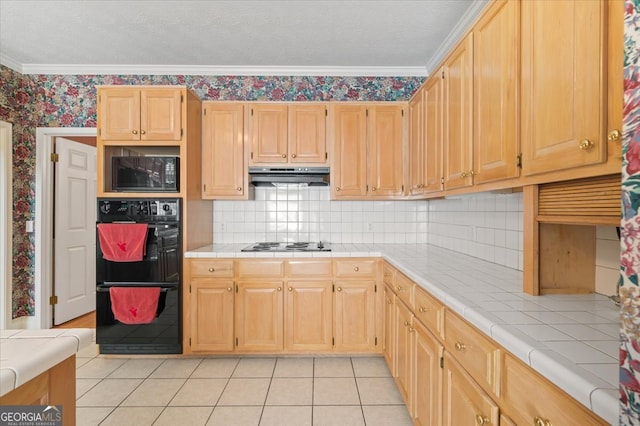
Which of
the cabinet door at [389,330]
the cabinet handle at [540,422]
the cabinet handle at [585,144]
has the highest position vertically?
the cabinet handle at [585,144]

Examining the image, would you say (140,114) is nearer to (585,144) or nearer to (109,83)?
(109,83)

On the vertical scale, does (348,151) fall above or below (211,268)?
above

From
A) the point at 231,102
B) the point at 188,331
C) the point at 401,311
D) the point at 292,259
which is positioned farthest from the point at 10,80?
the point at 401,311

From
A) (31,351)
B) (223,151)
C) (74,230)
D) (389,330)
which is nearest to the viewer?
(31,351)

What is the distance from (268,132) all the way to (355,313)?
181 centimetres

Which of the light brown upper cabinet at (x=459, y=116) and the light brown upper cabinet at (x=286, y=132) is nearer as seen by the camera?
the light brown upper cabinet at (x=459, y=116)

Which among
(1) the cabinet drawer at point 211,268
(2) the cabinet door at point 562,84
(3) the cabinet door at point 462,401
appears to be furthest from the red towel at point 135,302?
(2) the cabinet door at point 562,84

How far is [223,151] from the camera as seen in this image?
303 cm

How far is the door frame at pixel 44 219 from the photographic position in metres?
3.29

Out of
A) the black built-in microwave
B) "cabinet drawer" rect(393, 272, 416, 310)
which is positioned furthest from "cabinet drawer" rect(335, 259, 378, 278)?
the black built-in microwave

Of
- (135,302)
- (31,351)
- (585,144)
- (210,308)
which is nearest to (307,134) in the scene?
(210,308)

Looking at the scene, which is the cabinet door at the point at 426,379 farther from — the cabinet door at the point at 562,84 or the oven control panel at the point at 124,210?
the oven control panel at the point at 124,210

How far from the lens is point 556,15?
1.11 m

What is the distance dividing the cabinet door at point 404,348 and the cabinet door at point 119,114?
8.33ft
